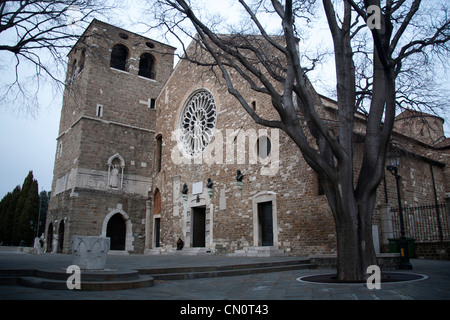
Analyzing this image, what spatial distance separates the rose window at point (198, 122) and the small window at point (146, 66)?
5.47 metres

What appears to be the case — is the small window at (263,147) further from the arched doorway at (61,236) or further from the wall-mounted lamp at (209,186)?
the arched doorway at (61,236)

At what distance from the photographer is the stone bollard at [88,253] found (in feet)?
22.1

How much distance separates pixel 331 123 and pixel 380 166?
5679mm

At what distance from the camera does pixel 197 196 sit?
18.2 meters

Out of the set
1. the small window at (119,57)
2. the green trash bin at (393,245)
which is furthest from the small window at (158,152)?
the green trash bin at (393,245)

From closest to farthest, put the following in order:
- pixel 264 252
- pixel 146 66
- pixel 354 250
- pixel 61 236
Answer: pixel 354 250
pixel 264 252
pixel 61 236
pixel 146 66

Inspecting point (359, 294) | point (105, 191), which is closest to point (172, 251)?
point (105, 191)

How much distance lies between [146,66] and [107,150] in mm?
7216

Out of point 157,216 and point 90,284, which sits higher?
point 157,216

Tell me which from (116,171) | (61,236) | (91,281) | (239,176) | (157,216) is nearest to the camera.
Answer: (91,281)

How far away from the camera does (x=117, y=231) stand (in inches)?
820

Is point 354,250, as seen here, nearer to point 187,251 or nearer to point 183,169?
point 187,251

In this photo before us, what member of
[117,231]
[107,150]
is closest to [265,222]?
[117,231]

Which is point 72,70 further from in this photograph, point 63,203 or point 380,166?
point 380,166
